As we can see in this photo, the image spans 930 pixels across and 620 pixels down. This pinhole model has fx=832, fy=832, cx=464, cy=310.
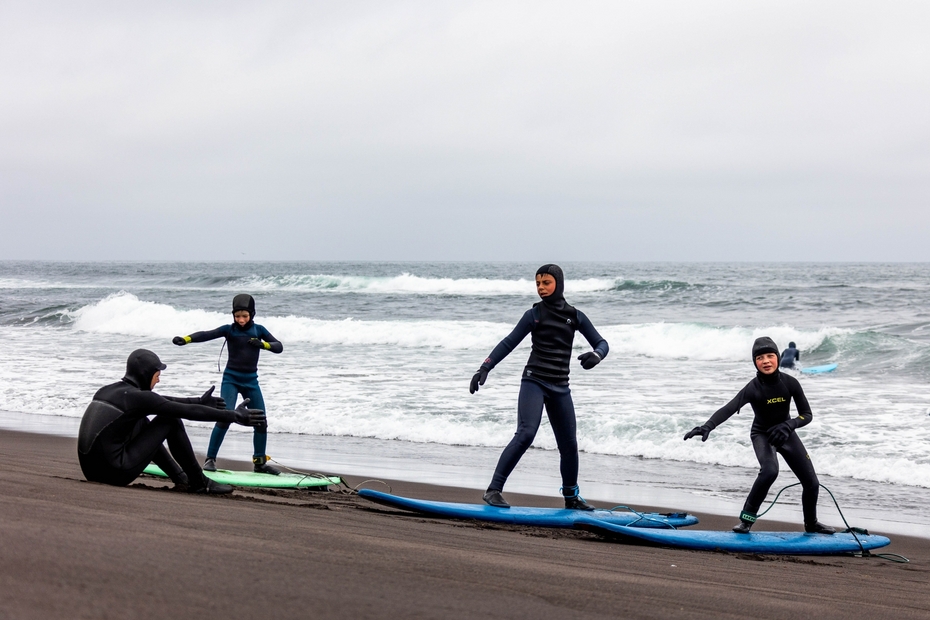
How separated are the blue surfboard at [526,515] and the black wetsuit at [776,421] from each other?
648 mm

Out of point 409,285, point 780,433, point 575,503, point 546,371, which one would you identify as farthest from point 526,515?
point 409,285

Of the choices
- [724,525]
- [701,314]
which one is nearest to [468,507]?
[724,525]

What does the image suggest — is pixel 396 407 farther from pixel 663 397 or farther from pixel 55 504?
pixel 55 504

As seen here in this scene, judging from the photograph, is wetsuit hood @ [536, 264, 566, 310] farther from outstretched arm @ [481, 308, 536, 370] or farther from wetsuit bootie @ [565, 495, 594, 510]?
wetsuit bootie @ [565, 495, 594, 510]

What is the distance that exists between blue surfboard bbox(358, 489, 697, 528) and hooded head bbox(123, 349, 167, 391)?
5.86 ft

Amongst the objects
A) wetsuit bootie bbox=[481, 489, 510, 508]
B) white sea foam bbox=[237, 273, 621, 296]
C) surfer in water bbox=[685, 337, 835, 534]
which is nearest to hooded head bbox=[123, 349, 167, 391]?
wetsuit bootie bbox=[481, 489, 510, 508]

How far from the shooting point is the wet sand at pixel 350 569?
283cm

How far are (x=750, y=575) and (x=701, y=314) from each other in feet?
89.6

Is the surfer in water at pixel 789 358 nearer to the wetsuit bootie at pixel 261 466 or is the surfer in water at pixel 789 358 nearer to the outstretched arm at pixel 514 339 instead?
the outstretched arm at pixel 514 339

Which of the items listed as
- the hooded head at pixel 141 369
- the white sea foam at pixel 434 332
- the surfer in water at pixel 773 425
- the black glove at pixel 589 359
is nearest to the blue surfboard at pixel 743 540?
the surfer in water at pixel 773 425

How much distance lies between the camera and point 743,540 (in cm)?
596

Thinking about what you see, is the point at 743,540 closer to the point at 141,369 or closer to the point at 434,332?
the point at 141,369

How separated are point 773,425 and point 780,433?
21 centimetres

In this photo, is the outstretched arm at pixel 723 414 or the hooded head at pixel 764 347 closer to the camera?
the outstretched arm at pixel 723 414
